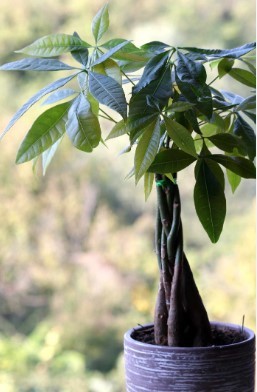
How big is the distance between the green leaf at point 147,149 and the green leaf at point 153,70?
50 mm

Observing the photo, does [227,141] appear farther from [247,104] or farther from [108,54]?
[108,54]

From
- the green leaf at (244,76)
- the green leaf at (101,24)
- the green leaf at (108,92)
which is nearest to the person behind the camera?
the green leaf at (108,92)

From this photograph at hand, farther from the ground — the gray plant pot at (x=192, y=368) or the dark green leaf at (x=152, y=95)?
the dark green leaf at (x=152, y=95)

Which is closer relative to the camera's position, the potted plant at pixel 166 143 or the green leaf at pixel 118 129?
the potted plant at pixel 166 143

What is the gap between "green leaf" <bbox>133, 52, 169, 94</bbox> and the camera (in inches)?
29.4

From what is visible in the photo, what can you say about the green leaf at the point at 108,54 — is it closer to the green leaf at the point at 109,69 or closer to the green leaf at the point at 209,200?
the green leaf at the point at 109,69

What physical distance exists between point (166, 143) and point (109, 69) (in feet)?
0.47

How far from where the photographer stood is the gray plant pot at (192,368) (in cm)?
78

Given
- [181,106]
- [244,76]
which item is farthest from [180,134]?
[244,76]

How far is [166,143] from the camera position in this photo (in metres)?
0.86

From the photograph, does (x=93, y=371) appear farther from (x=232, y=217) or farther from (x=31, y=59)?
(x=31, y=59)

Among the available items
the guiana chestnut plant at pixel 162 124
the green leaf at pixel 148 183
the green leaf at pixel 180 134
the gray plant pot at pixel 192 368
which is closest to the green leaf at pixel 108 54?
the guiana chestnut plant at pixel 162 124

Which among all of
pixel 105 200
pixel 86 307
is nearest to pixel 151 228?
pixel 105 200

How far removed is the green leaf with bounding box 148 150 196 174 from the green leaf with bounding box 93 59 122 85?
4.7 inches
